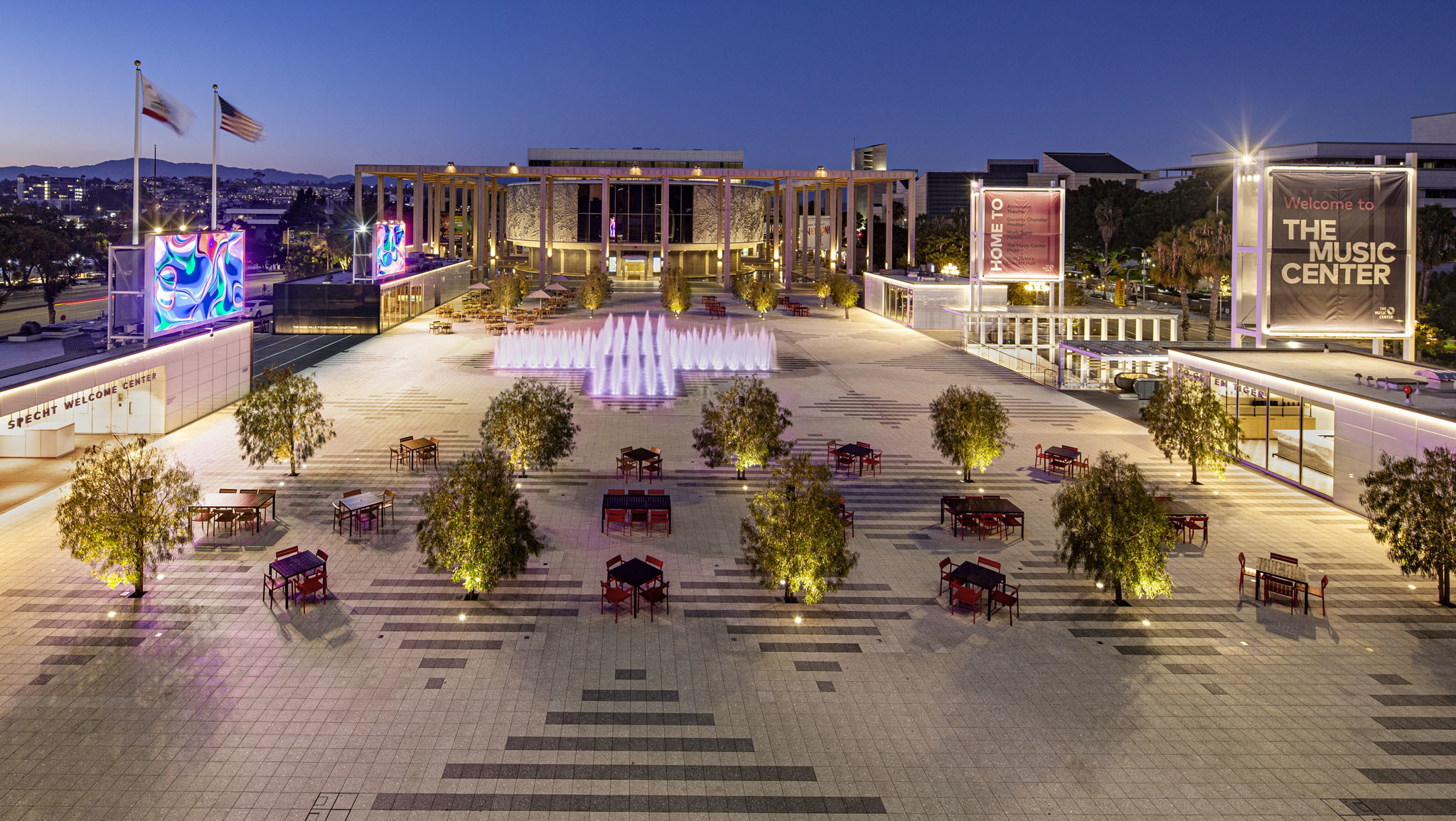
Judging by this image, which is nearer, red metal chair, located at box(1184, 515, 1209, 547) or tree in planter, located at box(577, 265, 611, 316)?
red metal chair, located at box(1184, 515, 1209, 547)

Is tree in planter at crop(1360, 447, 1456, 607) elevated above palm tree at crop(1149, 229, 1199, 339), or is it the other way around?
palm tree at crop(1149, 229, 1199, 339)

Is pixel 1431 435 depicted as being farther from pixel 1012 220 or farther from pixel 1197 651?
pixel 1012 220

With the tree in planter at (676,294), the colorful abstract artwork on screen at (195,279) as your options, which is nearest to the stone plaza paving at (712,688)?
the colorful abstract artwork on screen at (195,279)

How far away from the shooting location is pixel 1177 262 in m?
60.4

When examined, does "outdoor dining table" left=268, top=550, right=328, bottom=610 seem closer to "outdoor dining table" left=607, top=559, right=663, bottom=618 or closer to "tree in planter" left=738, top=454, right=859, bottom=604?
"outdoor dining table" left=607, top=559, right=663, bottom=618

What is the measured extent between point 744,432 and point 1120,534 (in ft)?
34.5

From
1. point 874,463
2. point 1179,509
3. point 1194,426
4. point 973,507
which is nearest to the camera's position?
point 1179,509

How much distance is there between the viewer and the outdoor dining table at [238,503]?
1969cm

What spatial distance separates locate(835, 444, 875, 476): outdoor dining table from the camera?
25.8 meters

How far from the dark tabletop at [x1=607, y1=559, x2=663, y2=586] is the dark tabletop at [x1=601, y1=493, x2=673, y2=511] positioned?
3.80 metres

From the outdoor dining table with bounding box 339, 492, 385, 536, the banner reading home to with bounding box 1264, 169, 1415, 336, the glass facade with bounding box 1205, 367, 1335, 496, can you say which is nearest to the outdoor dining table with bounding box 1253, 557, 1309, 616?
the glass facade with bounding box 1205, 367, 1335, 496

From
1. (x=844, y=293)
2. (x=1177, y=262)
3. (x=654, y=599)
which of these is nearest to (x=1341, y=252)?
(x=654, y=599)

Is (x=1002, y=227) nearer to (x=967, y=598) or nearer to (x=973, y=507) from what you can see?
(x=973, y=507)

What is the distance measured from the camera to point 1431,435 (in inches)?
795
